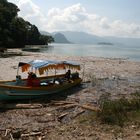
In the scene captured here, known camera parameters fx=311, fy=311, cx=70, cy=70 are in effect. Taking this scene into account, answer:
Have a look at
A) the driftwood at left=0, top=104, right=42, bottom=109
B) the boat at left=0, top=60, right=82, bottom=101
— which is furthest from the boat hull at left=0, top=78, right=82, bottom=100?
the driftwood at left=0, top=104, right=42, bottom=109

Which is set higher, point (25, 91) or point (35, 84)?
point (35, 84)

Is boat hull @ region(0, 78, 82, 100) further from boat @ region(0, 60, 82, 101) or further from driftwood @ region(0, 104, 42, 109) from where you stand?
driftwood @ region(0, 104, 42, 109)

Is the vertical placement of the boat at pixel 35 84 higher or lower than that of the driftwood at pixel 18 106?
higher

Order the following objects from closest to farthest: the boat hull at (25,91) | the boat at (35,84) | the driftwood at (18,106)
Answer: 1. the driftwood at (18,106)
2. the boat hull at (25,91)
3. the boat at (35,84)

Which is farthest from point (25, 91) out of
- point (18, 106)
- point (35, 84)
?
point (18, 106)

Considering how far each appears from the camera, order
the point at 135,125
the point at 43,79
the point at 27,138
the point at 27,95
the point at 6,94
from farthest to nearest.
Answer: the point at 43,79, the point at 27,95, the point at 6,94, the point at 135,125, the point at 27,138

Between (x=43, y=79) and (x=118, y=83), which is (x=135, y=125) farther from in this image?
(x=118, y=83)

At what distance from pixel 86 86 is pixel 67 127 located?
44.2 ft

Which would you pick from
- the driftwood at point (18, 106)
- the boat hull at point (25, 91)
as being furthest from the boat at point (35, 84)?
the driftwood at point (18, 106)

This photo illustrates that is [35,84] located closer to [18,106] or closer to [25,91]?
[25,91]

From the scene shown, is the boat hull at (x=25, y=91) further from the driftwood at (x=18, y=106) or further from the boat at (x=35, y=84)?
the driftwood at (x=18, y=106)

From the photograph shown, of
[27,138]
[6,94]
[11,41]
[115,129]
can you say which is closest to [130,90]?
[6,94]

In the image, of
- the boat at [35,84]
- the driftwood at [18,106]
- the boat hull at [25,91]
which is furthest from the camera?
the boat at [35,84]

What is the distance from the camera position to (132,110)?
Answer: 16.9 metres
